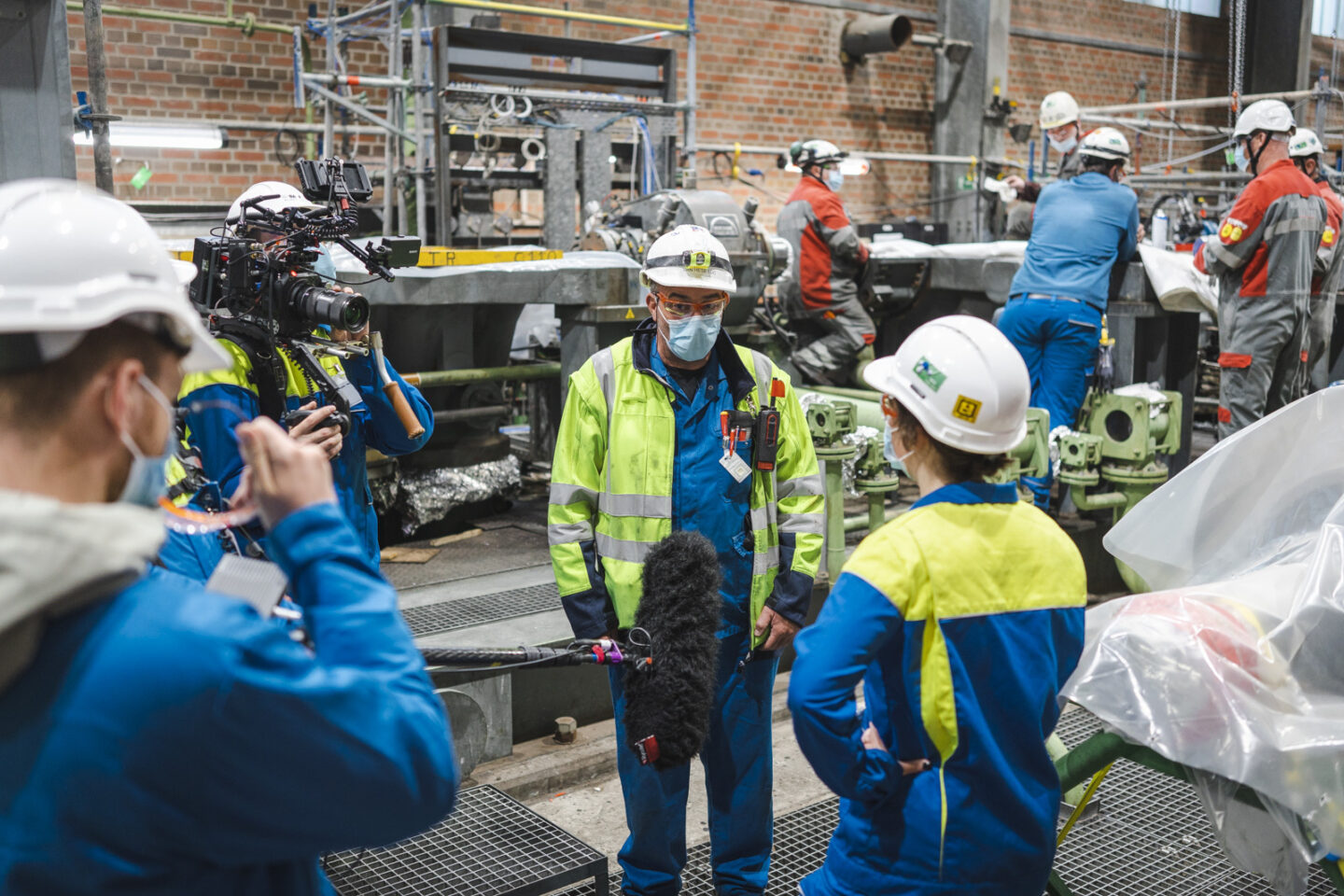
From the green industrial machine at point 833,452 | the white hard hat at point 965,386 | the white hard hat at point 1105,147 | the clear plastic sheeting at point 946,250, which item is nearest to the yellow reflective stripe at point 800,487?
the white hard hat at point 965,386

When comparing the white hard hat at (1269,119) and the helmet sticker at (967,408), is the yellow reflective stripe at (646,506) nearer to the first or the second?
the helmet sticker at (967,408)

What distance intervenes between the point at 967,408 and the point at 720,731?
1223mm

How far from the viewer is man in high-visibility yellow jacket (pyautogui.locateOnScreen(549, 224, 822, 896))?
2.65 meters

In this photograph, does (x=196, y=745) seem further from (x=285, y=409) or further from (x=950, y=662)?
(x=285, y=409)

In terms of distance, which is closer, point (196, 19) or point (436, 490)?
point (436, 490)

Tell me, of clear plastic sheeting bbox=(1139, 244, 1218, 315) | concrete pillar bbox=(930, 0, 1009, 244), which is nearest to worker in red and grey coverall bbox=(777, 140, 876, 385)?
clear plastic sheeting bbox=(1139, 244, 1218, 315)

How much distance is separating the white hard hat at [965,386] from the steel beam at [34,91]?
2439 millimetres

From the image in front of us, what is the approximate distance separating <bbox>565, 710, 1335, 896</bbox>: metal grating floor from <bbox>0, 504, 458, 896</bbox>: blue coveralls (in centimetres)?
212

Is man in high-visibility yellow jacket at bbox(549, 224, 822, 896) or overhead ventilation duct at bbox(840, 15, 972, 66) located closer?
man in high-visibility yellow jacket at bbox(549, 224, 822, 896)

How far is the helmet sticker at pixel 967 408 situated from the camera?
70.1 inches

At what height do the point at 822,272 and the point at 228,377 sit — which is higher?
the point at 822,272

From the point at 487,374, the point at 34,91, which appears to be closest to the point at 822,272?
the point at 487,374

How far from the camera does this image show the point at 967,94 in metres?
12.3

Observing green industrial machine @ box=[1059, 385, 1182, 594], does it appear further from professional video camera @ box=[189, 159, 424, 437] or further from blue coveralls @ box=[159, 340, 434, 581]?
professional video camera @ box=[189, 159, 424, 437]
